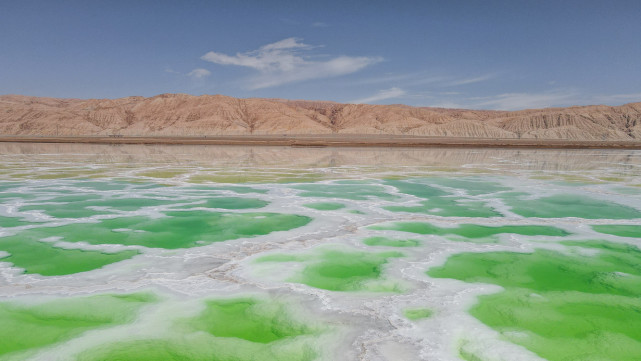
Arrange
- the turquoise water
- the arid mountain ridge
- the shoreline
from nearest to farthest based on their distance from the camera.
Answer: the turquoise water, the shoreline, the arid mountain ridge

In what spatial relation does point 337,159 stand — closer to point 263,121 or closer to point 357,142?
point 357,142

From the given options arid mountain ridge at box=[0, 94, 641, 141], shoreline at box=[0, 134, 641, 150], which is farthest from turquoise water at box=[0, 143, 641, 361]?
arid mountain ridge at box=[0, 94, 641, 141]

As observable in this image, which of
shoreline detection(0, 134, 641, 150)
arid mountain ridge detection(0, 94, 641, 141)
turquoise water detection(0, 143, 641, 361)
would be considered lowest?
turquoise water detection(0, 143, 641, 361)

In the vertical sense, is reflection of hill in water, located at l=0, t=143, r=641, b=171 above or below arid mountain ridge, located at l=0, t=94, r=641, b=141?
below

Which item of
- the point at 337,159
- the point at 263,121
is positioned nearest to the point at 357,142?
the point at 337,159

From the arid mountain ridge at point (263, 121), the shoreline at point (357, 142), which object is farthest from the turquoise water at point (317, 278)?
the arid mountain ridge at point (263, 121)

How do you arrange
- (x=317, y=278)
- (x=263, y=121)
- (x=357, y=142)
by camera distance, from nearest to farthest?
(x=317, y=278), (x=357, y=142), (x=263, y=121)

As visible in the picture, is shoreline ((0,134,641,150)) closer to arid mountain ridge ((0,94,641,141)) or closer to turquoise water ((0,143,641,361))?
turquoise water ((0,143,641,361))
